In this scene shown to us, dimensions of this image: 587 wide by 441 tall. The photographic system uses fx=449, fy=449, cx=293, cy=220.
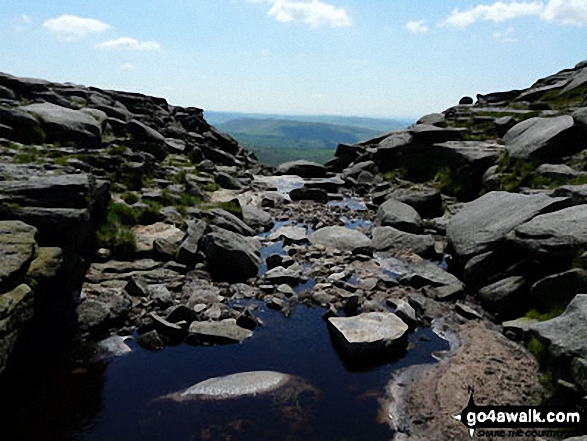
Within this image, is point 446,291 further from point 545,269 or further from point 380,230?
point 380,230

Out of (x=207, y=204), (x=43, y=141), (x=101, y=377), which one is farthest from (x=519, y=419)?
(x=43, y=141)

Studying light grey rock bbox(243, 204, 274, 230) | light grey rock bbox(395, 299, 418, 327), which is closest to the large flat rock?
light grey rock bbox(395, 299, 418, 327)

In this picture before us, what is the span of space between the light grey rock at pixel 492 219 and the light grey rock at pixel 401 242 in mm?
1881

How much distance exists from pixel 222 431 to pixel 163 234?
48.6ft

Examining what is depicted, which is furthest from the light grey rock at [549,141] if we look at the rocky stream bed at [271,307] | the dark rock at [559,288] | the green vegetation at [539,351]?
the green vegetation at [539,351]

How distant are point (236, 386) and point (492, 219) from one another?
14.5m

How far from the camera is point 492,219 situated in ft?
68.6

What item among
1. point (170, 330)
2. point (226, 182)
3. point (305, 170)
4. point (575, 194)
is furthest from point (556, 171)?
point (305, 170)

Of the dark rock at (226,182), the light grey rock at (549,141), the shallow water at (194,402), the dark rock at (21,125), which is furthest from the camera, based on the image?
the dark rock at (226,182)

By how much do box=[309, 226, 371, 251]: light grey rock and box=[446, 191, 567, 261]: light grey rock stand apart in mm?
4978

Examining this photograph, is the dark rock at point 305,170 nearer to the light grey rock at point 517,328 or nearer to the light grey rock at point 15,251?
the light grey rock at point 517,328

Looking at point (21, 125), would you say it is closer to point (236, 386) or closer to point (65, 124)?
point (65, 124)

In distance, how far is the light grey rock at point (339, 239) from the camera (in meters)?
25.5

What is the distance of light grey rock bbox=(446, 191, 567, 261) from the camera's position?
19.2m
